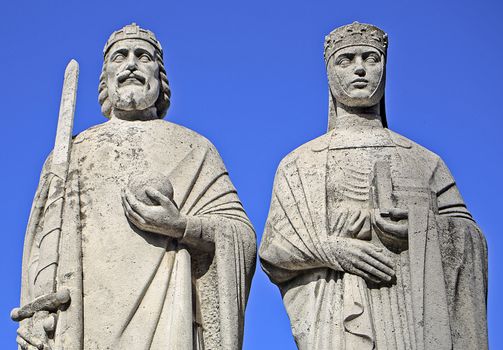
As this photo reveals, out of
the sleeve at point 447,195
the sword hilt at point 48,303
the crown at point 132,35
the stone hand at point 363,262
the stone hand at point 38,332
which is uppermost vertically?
the crown at point 132,35

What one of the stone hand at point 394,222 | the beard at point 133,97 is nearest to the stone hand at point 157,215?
the beard at point 133,97

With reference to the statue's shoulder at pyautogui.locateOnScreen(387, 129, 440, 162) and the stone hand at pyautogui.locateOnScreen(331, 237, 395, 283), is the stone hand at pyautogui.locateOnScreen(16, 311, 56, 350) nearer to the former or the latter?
the stone hand at pyautogui.locateOnScreen(331, 237, 395, 283)

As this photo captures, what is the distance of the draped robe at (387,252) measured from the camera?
560 inches

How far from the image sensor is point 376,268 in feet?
47.6

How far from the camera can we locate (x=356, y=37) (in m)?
15.8

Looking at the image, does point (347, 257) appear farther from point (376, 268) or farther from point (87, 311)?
point (87, 311)

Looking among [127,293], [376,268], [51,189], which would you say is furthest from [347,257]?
[51,189]

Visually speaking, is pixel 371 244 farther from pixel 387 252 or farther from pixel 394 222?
pixel 394 222

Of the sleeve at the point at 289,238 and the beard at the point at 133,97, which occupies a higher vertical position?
the beard at the point at 133,97

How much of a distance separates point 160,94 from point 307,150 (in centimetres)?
176

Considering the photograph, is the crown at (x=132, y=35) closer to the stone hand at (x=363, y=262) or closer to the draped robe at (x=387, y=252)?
the draped robe at (x=387, y=252)

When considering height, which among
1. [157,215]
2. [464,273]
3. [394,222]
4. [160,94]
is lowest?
[464,273]

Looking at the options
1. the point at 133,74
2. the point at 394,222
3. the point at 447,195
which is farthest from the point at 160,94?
the point at 447,195

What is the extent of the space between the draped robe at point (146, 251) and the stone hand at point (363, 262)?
95 centimetres
